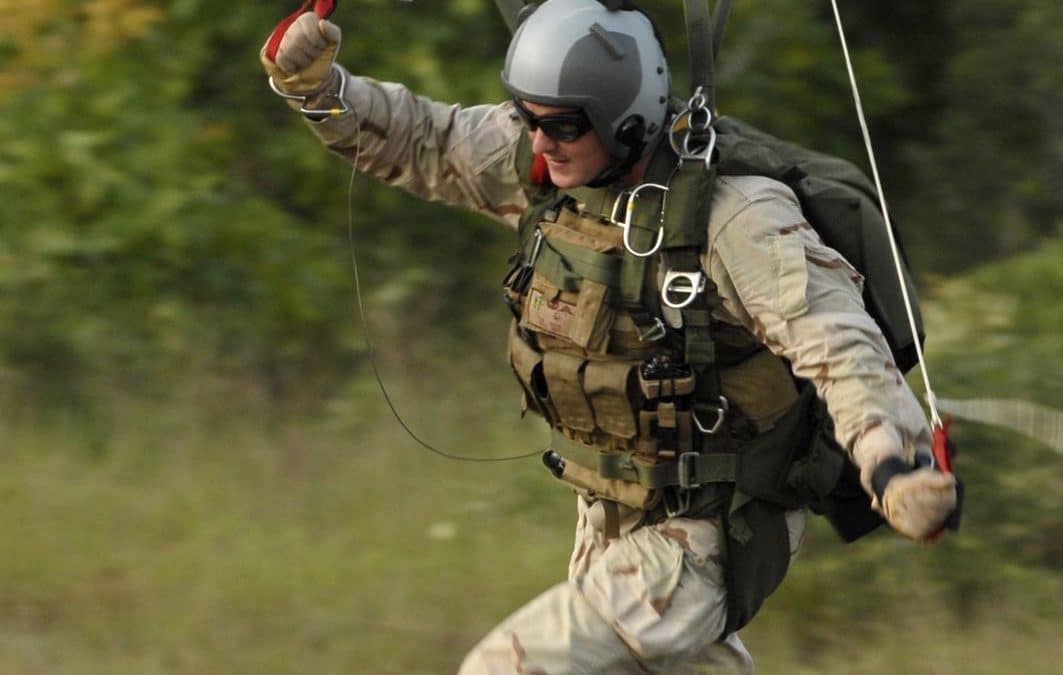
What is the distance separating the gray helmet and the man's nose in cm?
8

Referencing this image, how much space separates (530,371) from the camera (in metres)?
3.63

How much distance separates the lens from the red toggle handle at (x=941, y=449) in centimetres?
302

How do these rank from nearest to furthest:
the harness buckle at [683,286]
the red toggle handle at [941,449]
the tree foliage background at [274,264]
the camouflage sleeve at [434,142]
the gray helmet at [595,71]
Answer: the red toggle handle at [941,449], the harness buckle at [683,286], the gray helmet at [595,71], the camouflage sleeve at [434,142], the tree foliage background at [274,264]

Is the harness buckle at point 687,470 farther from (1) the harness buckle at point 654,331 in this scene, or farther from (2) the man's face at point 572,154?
(2) the man's face at point 572,154

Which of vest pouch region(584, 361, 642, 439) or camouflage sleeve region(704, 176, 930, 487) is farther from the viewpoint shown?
vest pouch region(584, 361, 642, 439)

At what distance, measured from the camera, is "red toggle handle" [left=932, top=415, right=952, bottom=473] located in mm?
3021

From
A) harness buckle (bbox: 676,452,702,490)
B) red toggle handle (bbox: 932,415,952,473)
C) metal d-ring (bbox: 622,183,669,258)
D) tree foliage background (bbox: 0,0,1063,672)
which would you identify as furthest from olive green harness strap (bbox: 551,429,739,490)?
tree foliage background (bbox: 0,0,1063,672)

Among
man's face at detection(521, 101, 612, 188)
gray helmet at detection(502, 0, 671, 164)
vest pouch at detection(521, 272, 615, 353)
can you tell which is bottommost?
vest pouch at detection(521, 272, 615, 353)

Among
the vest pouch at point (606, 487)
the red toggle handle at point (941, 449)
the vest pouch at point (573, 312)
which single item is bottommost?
the vest pouch at point (606, 487)

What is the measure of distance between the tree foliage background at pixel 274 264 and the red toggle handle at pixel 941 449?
1.96 m

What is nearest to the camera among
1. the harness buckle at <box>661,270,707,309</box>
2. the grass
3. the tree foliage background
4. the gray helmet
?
the harness buckle at <box>661,270,707,309</box>

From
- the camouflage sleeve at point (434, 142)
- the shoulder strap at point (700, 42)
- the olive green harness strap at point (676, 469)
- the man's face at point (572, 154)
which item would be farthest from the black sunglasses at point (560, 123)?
the olive green harness strap at point (676, 469)

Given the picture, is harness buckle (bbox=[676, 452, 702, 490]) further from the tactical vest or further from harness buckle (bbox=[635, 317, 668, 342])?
harness buckle (bbox=[635, 317, 668, 342])

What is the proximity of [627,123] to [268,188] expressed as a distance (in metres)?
3.81
